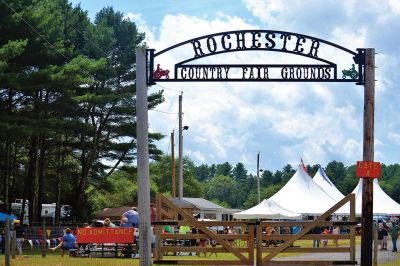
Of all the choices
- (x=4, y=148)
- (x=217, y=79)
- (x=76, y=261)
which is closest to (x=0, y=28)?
(x=4, y=148)

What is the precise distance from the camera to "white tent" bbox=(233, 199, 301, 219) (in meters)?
44.5

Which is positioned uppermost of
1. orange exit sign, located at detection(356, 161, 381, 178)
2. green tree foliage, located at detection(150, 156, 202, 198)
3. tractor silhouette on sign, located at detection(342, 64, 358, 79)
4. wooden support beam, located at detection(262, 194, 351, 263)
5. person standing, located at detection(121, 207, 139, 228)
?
tractor silhouette on sign, located at detection(342, 64, 358, 79)

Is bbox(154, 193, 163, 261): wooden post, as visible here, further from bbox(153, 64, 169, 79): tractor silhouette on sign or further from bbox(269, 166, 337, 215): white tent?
bbox(269, 166, 337, 215): white tent

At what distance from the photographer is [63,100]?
4372cm

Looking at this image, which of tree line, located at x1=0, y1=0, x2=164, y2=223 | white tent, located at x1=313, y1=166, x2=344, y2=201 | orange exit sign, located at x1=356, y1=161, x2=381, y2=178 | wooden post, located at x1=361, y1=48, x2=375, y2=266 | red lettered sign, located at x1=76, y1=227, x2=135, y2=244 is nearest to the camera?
orange exit sign, located at x1=356, y1=161, x2=381, y2=178

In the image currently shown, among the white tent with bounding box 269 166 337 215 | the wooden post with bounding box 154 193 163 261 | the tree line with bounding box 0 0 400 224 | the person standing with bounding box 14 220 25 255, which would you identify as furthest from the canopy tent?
the wooden post with bounding box 154 193 163 261

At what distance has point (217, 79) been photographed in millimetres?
19094

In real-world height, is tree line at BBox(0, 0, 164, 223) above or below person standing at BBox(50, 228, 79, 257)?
above

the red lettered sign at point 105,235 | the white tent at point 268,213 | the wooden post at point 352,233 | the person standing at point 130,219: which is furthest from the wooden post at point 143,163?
the white tent at point 268,213

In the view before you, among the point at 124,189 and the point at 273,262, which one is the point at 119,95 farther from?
the point at 124,189

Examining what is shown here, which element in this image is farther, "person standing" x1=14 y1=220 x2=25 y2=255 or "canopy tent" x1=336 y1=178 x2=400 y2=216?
"canopy tent" x1=336 y1=178 x2=400 y2=216

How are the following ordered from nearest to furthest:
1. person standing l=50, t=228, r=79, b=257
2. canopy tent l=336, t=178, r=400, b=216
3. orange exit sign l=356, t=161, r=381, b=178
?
orange exit sign l=356, t=161, r=381, b=178 < person standing l=50, t=228, r=79, b=257 < canopy tent l=336, t=178, r=400, b=216

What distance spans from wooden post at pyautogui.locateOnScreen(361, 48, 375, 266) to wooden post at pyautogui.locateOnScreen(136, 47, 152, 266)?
5268 millimetres

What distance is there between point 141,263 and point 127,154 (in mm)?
35493
